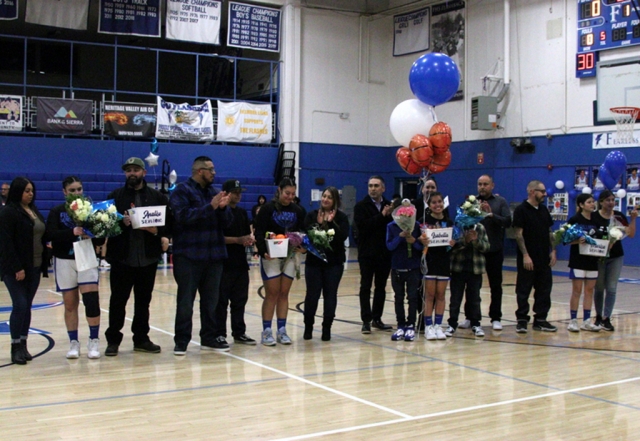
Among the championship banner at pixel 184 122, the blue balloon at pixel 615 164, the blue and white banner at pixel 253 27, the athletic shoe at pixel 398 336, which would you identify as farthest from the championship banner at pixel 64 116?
the blue balloon at pixel 615 164

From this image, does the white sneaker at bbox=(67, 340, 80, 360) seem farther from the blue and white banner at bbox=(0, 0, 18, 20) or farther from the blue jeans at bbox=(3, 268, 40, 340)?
the blue and white banner at bbox=(0, 0, 18, 20)

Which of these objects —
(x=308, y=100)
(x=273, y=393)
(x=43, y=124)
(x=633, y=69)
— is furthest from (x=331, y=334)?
(x=308, y=100)

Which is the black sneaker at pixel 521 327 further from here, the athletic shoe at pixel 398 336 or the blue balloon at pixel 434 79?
the blue balloon at pixel 434 79

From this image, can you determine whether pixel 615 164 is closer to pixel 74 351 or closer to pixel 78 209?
pixel 78 209

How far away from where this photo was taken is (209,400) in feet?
18.2

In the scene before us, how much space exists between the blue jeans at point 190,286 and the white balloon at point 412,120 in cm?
282

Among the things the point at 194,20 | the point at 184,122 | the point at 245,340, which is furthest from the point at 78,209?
the point at 194,20

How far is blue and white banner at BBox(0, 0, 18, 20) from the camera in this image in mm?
18192

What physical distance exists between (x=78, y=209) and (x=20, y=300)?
0.99 metres

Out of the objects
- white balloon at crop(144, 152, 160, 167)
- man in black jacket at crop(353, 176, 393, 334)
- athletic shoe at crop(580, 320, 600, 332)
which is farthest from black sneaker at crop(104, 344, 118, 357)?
white balloon at crop(144, 152, 160, 167)

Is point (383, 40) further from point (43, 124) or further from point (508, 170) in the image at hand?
point (43, 124)

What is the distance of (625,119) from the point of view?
16250mm

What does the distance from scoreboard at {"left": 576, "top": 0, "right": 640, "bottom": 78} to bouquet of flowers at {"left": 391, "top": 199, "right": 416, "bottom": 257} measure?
455 inches

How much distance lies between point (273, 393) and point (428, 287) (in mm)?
2747
